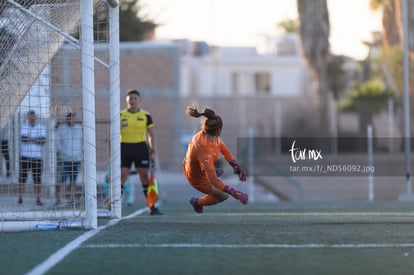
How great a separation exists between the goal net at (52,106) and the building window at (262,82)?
119ft

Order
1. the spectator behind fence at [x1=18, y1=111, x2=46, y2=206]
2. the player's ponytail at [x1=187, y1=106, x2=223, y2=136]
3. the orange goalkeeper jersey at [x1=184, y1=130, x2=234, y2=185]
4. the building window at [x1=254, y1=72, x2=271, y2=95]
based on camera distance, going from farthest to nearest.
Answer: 1. the building window at [x1=254, y1=72, x2=271, y2=95]
2. the spectator behind fence at [x1=18, y1=111, x2=46, y2=206]
3. the orange goalkeeper jersey at [x1=184, y1=130, x2=234, y2=185]
4. the player's ponytail at [x1=187, y1=106, x2=223, y2=136]

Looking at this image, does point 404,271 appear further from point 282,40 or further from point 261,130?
point 282,40

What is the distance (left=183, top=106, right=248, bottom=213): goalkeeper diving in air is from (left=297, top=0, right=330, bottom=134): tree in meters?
22.2

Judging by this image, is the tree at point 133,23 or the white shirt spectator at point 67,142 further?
the tree at point 133,23

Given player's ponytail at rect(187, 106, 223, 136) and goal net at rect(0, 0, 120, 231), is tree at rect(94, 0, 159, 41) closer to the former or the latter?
goal net at rect(0, 0, 120, 231)

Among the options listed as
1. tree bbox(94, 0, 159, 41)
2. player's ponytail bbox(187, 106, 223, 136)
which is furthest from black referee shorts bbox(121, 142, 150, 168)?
tree bbox(94, 0, 159, 41)

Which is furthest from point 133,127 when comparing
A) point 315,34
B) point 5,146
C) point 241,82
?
point 241,82

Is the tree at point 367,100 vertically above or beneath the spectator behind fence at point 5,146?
above

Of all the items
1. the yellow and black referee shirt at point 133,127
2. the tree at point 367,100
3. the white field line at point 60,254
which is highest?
the tree at point 367,100

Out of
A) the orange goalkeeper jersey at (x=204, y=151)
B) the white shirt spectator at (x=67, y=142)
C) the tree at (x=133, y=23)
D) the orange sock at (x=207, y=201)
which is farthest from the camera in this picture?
the tree at (x=133, y=23)

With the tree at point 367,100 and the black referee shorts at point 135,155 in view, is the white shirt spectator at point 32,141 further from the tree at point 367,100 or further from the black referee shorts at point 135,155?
the tree at point 367,100

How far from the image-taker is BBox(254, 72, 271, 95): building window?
173 ft

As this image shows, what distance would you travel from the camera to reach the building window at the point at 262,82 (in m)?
52.8

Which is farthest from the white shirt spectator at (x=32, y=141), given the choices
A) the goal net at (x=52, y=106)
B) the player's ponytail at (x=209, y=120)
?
the player's ponytail at (x=209, y=120)
